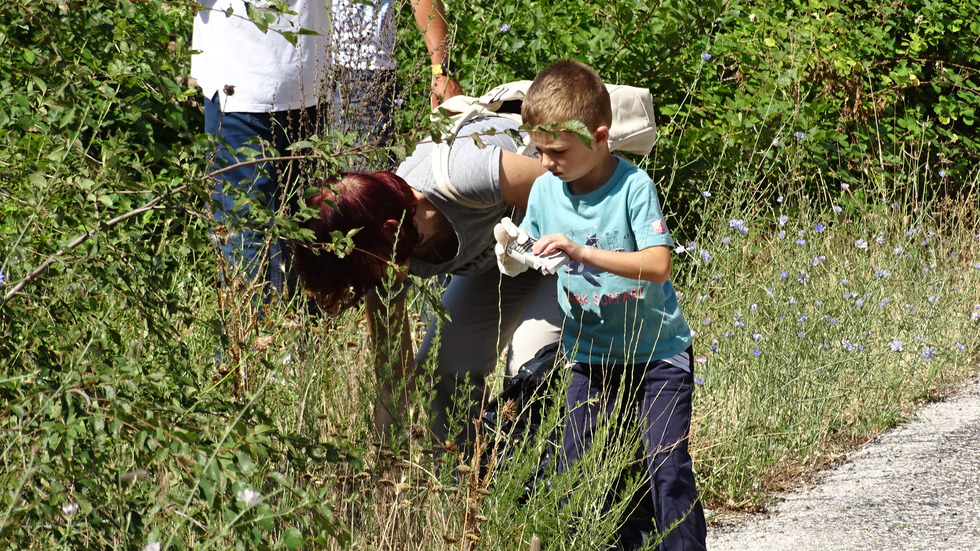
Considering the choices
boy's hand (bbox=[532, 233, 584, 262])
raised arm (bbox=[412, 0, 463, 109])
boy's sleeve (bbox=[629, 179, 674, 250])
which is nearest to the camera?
boy's hand (bbox=[532, 233, 584, 262])

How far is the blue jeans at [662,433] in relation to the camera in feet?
8.79

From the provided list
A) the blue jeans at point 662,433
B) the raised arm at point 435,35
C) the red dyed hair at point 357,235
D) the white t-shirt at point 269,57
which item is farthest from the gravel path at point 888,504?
the white t-shirt at point 269,57

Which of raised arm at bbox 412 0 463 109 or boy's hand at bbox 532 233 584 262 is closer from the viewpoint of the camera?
boy's hand at bbox 532 233 584 262

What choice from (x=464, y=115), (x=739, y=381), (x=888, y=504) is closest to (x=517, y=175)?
(x=464, y=115)

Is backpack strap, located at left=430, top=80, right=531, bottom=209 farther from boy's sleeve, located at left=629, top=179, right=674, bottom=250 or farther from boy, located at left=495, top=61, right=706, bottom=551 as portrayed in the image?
boy's sleeve, located at left=629, top=179, right=674, bottom=250

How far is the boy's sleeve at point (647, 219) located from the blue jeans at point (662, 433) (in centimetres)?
33

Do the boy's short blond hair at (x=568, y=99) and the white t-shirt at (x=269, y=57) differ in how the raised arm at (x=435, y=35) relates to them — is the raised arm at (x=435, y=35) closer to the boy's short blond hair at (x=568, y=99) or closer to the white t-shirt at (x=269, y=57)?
the white t-shirt at (x=269, y=57)

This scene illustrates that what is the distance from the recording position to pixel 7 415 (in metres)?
2.01

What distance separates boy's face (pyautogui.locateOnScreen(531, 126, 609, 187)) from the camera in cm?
264

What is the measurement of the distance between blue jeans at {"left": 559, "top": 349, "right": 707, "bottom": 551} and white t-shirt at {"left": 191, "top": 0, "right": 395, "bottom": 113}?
5.33ft

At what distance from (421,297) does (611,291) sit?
1172mm

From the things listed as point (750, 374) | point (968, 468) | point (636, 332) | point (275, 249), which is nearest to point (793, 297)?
point (750, 374)

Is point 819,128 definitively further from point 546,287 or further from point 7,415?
point 7,415

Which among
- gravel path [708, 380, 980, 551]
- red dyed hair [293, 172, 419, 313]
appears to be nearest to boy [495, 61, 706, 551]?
red dyed hair [293, 172, 419, 313]
